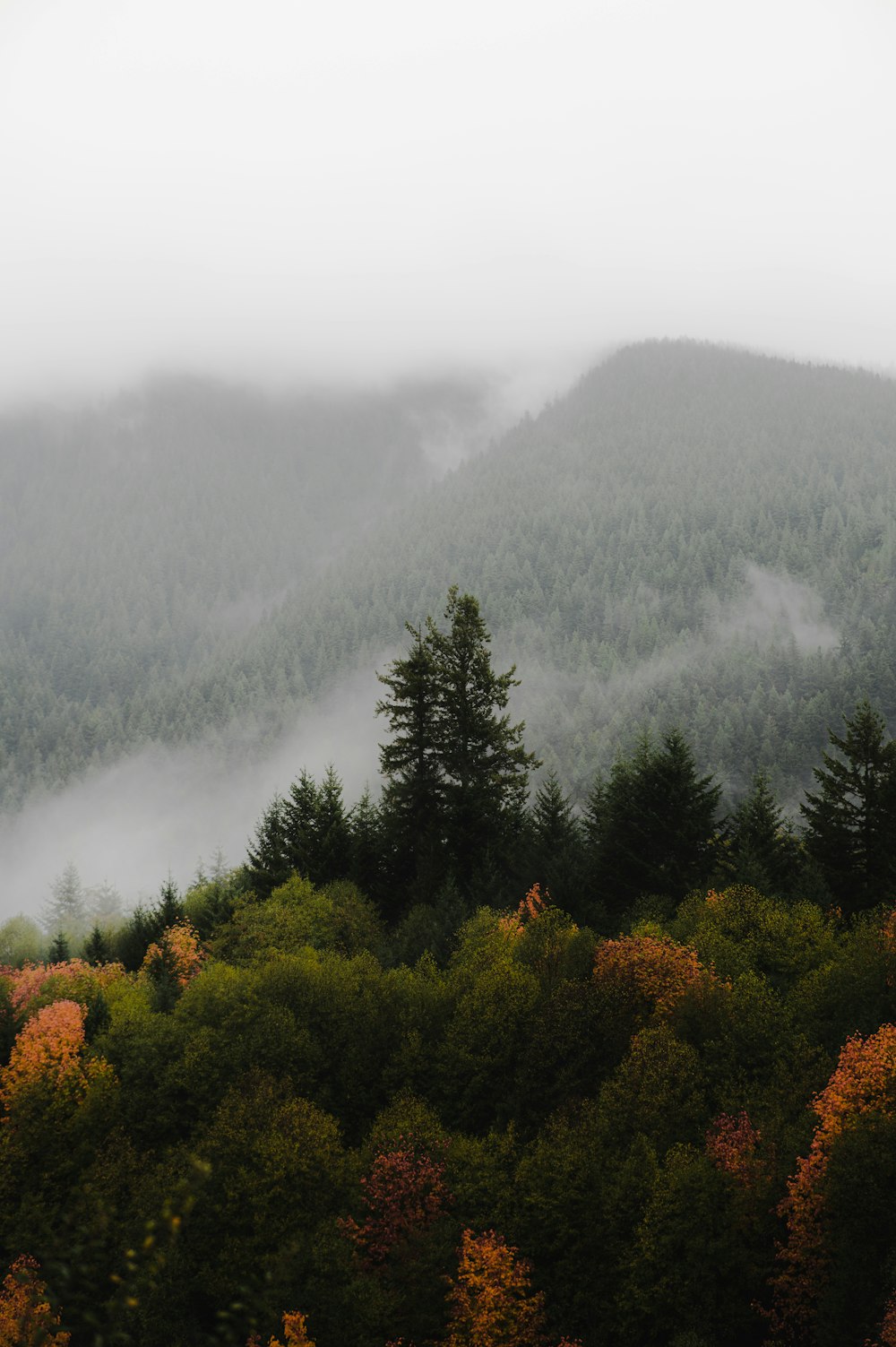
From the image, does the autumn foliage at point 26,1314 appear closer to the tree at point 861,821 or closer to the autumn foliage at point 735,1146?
the autumn foliage at point 735,1146

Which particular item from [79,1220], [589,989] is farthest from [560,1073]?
[79,1220]

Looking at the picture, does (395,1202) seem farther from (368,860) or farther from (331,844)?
(331,844)

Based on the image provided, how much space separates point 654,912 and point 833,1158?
19.9 meters

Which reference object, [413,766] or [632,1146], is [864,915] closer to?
[632,1146]

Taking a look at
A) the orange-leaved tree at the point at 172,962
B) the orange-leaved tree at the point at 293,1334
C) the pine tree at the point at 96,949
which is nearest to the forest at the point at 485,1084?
the orange-leaved tree at the point at 293,1334

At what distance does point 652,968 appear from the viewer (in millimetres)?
46719

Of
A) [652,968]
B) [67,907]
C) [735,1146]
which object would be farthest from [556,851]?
[67,907]

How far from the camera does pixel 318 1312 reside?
3750 cm

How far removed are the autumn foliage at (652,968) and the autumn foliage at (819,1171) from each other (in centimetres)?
850

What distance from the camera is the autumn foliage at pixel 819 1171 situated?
3525 centimetres

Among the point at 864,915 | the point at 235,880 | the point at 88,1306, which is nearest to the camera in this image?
the point at 88,1306

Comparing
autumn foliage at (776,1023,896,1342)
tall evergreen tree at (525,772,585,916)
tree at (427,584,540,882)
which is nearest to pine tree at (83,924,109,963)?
tree at (427,584,540,882)

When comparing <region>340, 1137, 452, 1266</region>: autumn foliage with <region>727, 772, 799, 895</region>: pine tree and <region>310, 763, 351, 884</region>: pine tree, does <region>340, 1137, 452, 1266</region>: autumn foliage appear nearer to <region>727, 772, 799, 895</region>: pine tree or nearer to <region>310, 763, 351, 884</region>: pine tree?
<region>727, 772, 799, 895</region>: pine tree

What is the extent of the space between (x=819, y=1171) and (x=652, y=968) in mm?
12270
